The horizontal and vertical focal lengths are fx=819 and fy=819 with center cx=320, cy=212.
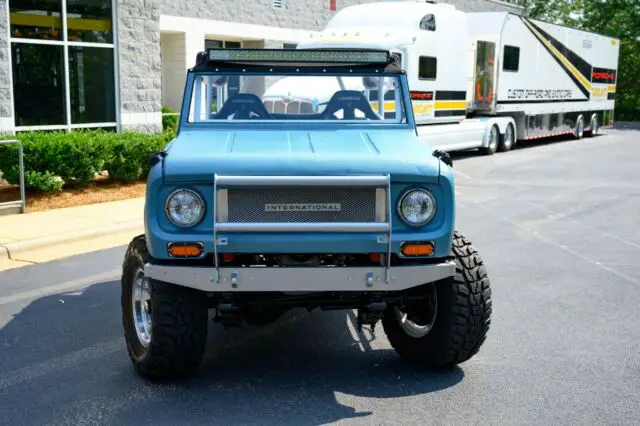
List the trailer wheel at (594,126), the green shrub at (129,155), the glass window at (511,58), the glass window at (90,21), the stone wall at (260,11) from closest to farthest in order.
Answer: the green shrub at (129,155) < the glass window at (90,21) < the stone wall at (260,11) < the glass window at (511,58) < the trailer wheel at (594,126)

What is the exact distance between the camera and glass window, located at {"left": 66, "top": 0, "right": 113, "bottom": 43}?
49.0ft

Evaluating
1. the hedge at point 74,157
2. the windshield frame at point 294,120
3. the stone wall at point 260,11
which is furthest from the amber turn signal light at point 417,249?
the stone wall at point 260,11

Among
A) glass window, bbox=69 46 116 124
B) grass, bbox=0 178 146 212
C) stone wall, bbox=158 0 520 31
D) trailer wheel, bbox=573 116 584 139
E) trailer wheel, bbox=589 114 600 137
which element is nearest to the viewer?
grass, bbox=0 178 146 212

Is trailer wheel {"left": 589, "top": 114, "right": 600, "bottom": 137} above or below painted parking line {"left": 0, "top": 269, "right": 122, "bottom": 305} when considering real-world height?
above

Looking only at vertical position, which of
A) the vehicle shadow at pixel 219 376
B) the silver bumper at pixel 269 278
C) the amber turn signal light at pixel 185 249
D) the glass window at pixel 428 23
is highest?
the glass window at pixel 428 23

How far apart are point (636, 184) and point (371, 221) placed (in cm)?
1275

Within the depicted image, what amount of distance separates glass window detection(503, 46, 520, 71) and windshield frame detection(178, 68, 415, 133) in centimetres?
1704

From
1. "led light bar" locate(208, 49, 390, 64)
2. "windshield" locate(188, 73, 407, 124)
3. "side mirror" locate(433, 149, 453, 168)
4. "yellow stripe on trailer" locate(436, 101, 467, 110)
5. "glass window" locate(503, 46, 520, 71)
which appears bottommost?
"side mirror" locate(433, 149, 453, 168)

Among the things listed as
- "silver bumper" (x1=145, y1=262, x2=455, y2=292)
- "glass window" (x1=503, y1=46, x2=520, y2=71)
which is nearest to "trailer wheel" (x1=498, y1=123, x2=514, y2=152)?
"glass window" (x1=503, y1=46, x2=520, y2=71)

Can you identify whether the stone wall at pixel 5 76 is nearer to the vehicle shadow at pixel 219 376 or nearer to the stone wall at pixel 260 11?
the vehicle shadow at pixel 219 376

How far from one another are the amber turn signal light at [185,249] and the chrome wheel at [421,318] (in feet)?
4.88

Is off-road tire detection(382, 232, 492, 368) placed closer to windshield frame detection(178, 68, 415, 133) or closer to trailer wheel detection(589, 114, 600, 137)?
windshield frame detection(178, 68, 415, 133)

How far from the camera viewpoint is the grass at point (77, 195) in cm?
1152

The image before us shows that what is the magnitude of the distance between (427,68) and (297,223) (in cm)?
1508
